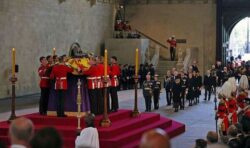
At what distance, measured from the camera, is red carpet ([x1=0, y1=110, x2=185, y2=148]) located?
12961 millimetres

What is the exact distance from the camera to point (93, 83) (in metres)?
14.0

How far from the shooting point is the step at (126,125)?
1296cm

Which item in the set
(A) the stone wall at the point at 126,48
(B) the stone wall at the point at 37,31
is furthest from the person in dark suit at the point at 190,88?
(A) the stone wall at the point at 126,48

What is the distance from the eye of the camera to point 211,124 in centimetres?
1795

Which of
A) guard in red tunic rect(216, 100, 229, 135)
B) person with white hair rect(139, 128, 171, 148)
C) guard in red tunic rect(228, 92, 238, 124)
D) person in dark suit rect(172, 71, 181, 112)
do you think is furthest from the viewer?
person in dark suit rect(172, 71, 181, 112)

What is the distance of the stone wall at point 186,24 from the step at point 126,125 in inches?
870

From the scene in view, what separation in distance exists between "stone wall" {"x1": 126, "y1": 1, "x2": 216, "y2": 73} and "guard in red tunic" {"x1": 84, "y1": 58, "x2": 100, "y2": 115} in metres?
24.7

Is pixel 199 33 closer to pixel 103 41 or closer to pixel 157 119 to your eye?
pixel 103 41

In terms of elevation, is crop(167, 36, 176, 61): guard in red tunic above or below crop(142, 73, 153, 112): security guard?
above

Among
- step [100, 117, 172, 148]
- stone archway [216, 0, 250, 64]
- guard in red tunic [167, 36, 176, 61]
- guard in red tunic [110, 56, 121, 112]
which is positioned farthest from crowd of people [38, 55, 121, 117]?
stone archway [216, 0, 250, 64]

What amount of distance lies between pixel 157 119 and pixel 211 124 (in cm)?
226

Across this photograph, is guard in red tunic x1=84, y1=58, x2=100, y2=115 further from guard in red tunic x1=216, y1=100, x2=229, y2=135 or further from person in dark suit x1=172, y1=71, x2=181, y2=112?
person in dark suit x1=172, y1=71, x2=181, y2=112

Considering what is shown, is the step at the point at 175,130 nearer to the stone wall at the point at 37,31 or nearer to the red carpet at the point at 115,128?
the red carpet at the point at 115,128

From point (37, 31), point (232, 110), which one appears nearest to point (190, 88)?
point (37, 31)
